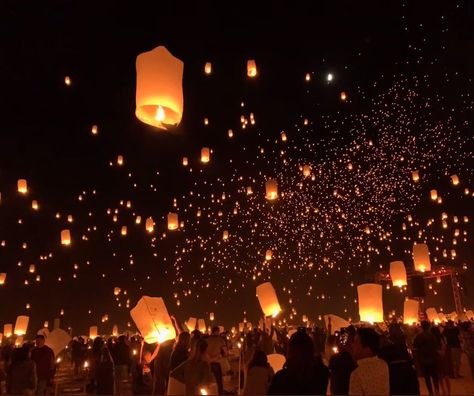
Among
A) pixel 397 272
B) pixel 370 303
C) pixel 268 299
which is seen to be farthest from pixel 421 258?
pixel 268 299

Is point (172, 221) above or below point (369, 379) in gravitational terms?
above

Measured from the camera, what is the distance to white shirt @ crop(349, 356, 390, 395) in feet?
10.4

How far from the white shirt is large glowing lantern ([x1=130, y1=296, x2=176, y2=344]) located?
4.22m

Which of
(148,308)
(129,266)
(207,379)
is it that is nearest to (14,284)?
(129,266)

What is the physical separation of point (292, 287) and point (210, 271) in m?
6.88

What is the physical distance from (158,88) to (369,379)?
3218mm

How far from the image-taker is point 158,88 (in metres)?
4.85

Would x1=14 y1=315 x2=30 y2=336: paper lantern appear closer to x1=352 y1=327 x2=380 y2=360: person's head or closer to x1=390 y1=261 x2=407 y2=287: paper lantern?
x1=390 y1=261 x2=407 y2=287: paper lantern

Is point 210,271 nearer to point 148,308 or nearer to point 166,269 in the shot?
point 166,269

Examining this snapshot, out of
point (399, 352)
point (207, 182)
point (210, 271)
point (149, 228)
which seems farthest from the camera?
point (210, 271)

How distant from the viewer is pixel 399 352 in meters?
4.02

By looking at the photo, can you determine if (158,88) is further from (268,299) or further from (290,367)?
(268,299)

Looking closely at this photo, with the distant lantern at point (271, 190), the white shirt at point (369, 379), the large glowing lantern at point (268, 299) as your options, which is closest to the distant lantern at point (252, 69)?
the distant lantern at point (271, 190)

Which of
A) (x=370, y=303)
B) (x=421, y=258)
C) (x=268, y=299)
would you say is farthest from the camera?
(x=421, y=258)
